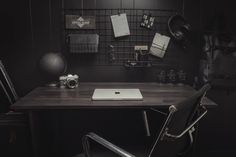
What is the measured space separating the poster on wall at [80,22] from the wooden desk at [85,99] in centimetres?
53

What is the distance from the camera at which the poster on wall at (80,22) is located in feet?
7.21

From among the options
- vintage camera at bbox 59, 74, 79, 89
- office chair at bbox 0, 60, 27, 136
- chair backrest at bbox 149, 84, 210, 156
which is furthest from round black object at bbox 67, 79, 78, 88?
chair backrest at bbox 149, 84, 210, 156

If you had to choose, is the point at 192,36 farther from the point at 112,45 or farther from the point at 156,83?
the point at 112,45

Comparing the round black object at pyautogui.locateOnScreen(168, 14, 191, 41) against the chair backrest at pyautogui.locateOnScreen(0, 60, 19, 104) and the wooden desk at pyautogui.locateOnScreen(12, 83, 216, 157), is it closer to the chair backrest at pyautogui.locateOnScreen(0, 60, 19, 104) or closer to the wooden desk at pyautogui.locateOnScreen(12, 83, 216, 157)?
the wooden desk at pyautogui.locateOnScreen(12, 83, 216, 157)

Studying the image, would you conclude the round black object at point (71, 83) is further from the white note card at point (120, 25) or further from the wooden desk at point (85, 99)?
the white note card at point (120, 25)

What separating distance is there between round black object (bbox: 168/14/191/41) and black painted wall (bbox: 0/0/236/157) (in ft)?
0.24

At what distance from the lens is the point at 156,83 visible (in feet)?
7.45

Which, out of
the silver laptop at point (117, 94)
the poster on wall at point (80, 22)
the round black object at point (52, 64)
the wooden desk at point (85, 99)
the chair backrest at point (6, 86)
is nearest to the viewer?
the wooden desk at point (85, 99)

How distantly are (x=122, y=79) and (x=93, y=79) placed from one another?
27cm

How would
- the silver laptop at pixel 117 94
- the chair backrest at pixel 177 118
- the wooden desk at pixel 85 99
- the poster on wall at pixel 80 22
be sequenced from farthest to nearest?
1. the poster on wall at pixel 80 22
2. the silver laptop at pixel 117 94
3. the wooden desk at pixel 85 99
4. the chair backrest at pixel 177 118

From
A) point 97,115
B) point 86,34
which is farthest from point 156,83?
point 86,34

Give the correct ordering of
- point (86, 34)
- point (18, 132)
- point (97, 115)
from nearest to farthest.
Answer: point (18, 132)
point (86, 34)
point (97, 115)

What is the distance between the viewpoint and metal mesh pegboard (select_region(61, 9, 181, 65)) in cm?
223

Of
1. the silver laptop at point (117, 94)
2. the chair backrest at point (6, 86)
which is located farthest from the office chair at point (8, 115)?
the silver laptop at point (117, 94)
